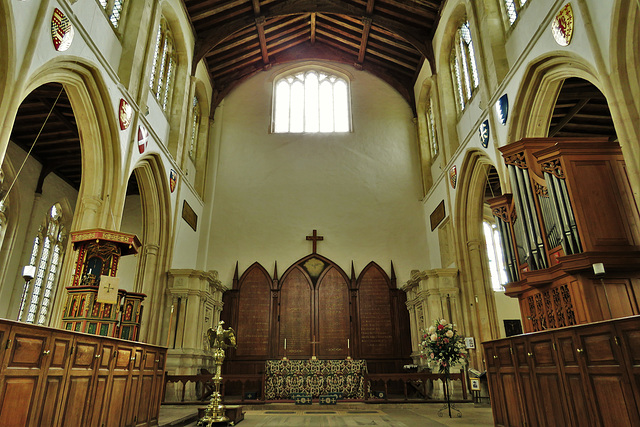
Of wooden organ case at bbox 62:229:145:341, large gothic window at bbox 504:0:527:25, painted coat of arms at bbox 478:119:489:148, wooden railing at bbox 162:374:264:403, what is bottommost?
wooden railing at bbox 162:374:264:403

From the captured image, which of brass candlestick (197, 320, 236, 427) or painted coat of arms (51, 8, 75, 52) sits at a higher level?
painted coat of arms (51, 8, 75, 52)

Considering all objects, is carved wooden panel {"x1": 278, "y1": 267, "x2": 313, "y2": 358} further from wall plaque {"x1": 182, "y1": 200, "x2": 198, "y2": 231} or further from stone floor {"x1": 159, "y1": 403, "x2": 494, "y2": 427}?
stone floor {"x1": 159, "y1": 403, "x2": 494, "y2": 427}

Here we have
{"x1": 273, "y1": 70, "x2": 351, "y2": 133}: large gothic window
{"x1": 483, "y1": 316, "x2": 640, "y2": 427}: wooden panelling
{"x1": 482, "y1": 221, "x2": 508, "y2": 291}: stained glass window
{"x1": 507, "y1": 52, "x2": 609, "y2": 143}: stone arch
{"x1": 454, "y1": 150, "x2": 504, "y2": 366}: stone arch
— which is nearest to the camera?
{"x1": 483, "y1": 316, "x2": 640, "y2": 427}: wooden panelling

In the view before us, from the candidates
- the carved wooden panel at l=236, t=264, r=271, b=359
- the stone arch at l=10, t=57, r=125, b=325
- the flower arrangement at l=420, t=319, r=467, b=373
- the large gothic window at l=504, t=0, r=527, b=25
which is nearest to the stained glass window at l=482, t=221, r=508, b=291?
the large gothic window at l=504, t=0, r=527, b=25

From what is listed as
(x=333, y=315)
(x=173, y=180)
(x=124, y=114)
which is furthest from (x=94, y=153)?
(x=333, y=315)

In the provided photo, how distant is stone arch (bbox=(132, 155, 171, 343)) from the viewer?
9.05 metres

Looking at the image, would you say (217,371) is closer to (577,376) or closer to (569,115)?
(577,376)

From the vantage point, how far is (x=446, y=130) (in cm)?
1034

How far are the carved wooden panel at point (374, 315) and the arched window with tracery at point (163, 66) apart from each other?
650 centimetres

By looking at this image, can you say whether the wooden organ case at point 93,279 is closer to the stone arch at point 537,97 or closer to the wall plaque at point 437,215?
the stone arch at point 537,97

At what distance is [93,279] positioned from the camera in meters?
5.83

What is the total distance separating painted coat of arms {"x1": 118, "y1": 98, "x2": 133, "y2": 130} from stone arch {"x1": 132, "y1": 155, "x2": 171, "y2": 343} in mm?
1325

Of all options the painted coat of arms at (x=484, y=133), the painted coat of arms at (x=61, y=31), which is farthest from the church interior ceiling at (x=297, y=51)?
the painted coat of arms at (x=61, y=31)

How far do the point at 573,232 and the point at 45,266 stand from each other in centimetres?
1134
